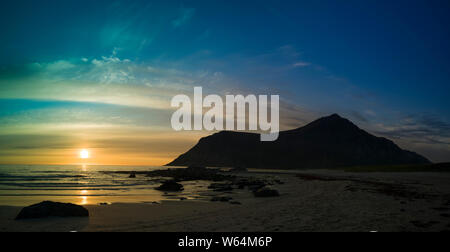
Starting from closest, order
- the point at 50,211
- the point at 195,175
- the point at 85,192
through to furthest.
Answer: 1. the point at 50,211
2. the point at 85,192
3. the point at 195,175

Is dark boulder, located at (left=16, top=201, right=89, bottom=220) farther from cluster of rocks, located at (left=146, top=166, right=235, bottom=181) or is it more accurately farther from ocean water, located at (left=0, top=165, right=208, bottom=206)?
cluster of rocks, located at (left=146, top=166, right=235, bottom=181)

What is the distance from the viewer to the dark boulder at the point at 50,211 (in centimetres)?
1209

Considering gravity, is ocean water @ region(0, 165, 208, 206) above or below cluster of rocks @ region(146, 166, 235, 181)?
above

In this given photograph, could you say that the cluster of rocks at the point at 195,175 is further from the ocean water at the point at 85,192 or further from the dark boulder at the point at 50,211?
the dark boulder at the point at 50,211

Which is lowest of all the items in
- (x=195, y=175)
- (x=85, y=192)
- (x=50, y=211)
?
(x=195, y=175)

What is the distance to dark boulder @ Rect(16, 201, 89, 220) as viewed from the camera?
1209cm

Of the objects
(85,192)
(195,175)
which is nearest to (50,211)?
(85,192)

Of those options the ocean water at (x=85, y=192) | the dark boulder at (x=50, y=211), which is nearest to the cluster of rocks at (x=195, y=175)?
the ocean water at (x=85, y=192)

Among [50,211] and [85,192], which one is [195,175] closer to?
[85,192]

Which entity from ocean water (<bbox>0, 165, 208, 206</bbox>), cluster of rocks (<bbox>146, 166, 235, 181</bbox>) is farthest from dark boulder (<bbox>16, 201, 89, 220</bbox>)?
cluster of rocks (<bbox>146, 166, 235, 181</bbox>)

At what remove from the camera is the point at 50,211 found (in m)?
12.4
